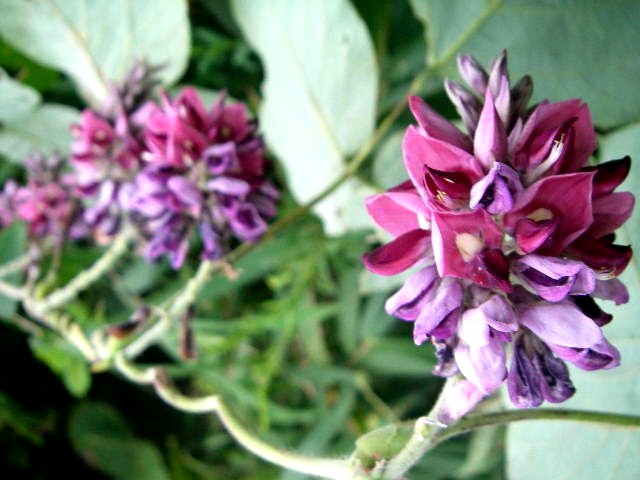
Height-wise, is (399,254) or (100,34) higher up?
(100,34)

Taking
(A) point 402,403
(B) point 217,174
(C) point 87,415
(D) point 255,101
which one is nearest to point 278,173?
(D) point 255,101

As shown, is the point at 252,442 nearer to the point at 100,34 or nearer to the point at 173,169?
the point at 173,169

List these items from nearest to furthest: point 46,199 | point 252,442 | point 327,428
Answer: point 252,442 < point 46,199 < point 327,428

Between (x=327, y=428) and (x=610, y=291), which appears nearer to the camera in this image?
(x=610, y=291)

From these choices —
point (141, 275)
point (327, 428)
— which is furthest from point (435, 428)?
point (141, 275)

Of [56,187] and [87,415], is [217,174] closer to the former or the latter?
[56,187]

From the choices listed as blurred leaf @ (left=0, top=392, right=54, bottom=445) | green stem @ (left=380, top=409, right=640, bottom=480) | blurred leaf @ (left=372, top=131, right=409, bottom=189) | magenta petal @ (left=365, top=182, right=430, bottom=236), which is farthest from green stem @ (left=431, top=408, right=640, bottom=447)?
blurred leaf @ (left=0, top=392, right=54, bottom=445)

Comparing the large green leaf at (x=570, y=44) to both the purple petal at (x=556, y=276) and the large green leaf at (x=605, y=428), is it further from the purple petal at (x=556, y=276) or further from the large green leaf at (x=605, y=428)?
the purple petal at (x=556, y=276)
